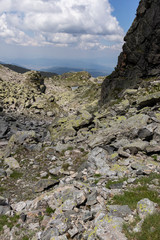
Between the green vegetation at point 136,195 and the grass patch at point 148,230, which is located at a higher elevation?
the grass patch at point 148,230

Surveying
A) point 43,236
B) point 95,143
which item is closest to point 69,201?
point 43,236

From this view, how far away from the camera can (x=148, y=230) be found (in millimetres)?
6242

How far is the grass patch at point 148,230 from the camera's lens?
605 cm

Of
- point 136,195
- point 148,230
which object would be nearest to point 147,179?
point 136,195

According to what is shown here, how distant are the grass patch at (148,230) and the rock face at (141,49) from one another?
3709 cm

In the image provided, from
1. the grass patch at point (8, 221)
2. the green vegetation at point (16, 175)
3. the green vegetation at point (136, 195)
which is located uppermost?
the green vegetation at point (136, 195)

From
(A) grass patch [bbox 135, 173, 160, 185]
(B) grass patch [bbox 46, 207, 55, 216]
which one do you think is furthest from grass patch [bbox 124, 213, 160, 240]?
(B) grass patch [bbox 46, 207, 55, 216]

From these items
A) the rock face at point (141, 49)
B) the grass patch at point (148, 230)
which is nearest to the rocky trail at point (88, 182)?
the grass patch at point (148, 230)

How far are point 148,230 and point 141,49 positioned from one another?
42109 mm

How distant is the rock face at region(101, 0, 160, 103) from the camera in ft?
123

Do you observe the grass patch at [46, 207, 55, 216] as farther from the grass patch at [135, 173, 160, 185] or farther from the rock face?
the rock face

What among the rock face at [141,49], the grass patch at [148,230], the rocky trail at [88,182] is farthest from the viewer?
the rock face at [141,49]

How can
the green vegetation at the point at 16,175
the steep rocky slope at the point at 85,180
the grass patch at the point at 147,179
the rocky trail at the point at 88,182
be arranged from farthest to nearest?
the green vegetation at the point at 16,175
the grass patch at the point at 147,179
the steep rocky slope at the point at 85,180
the rocky trail at the point at 88,182

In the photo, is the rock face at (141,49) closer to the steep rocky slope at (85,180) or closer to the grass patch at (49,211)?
the steep rocky slope at (85,180)
